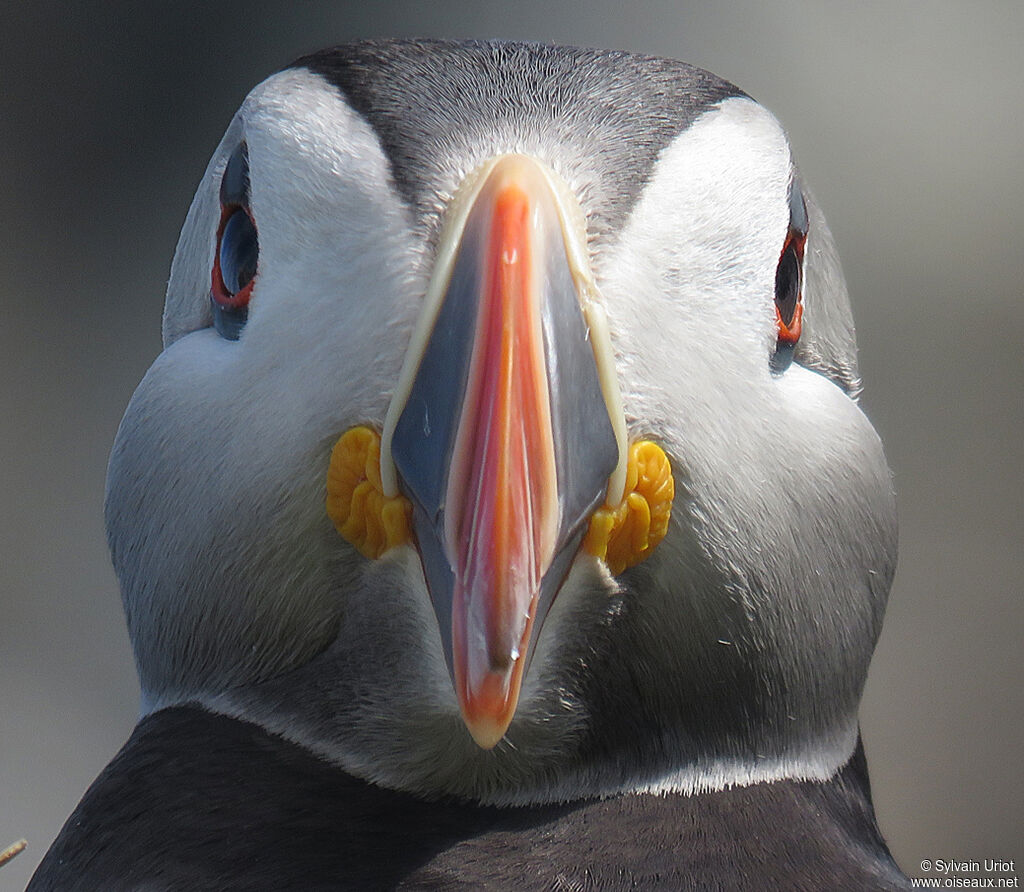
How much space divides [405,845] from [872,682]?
4536 millimetres

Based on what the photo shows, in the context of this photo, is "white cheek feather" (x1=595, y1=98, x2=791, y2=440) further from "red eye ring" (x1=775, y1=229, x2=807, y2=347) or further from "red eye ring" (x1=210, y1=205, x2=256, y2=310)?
"red eye ring" (x1=210, y1=205, x2=256, y2=310)

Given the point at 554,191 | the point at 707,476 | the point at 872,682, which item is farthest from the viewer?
the point at 872,682

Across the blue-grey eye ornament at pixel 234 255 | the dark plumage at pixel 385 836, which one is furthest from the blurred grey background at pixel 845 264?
the blue-grey eye ornament at pixel 234 255

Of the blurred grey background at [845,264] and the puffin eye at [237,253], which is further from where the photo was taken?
the blurred grey background at [845,264]

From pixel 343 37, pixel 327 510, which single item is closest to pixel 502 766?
pixel 327 510

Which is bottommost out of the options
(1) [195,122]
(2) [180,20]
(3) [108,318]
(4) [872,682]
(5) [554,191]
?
(4) [872,682]

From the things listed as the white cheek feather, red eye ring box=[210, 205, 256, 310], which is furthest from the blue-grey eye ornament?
the white cheek feather

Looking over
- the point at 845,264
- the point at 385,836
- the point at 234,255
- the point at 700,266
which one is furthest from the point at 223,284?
the point at 845,264

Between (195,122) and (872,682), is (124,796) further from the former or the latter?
(195,122)

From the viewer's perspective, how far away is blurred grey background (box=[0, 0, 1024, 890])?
18.6ft

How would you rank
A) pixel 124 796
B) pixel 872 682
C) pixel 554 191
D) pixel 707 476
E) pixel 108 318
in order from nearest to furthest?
pixel 554 191 → pixel 707 476 → pixel 124 796 → pixel 872 682 → pixel 108 318

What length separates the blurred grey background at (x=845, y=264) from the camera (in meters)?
5.68

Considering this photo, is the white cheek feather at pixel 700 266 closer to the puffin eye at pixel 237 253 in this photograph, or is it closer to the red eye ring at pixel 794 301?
the red eye ring at pixel 794 301

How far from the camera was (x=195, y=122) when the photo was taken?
6.46 meters
